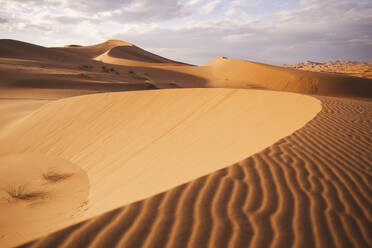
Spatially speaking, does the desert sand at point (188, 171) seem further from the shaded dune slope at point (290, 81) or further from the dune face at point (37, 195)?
the shaded dune slope at point (290, 81)

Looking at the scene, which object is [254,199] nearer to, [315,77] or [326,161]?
[326,161]

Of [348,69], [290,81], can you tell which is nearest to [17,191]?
[290,81]

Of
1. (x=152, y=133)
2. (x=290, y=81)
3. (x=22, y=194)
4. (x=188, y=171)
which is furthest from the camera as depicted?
(x=290, y=81)

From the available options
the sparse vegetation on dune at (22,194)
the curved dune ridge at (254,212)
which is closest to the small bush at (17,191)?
the sparse vegetation on dune at (22,194)

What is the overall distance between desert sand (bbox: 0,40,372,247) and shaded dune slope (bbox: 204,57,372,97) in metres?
17.3

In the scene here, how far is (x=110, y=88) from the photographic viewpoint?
17.6 meters

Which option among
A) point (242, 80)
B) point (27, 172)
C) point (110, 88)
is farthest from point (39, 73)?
point (242, 80)

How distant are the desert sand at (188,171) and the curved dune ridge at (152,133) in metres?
0.04

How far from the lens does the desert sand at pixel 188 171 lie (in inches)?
81.3

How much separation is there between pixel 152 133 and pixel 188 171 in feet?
11.4

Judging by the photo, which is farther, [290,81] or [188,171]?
[290,81]

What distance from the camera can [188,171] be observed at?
11.5 ft

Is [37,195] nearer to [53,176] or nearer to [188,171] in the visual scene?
[53,176]

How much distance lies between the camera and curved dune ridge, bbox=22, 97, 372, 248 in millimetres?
1962
